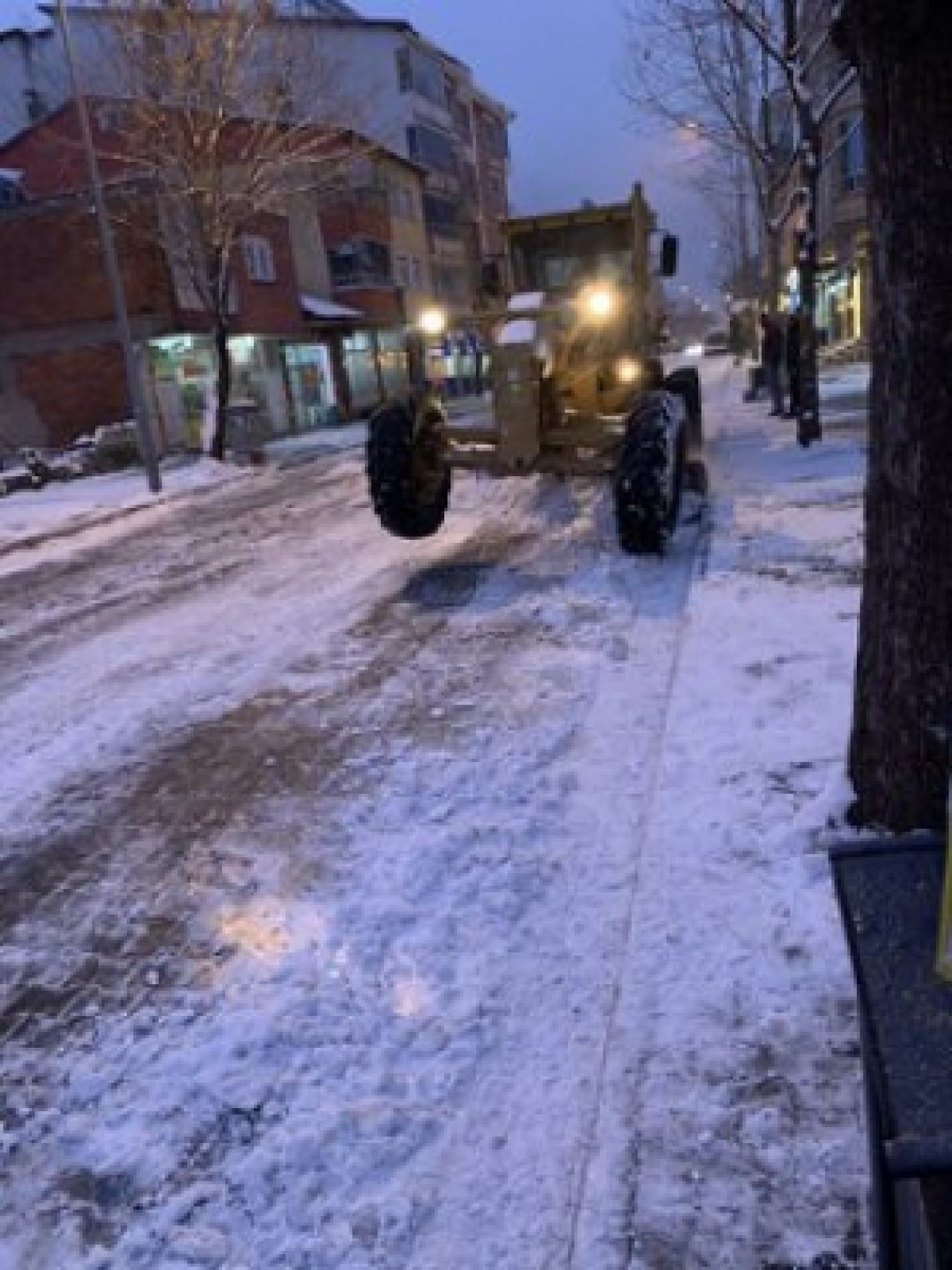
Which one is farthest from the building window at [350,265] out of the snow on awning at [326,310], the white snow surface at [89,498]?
the white snow surface at [89,498]

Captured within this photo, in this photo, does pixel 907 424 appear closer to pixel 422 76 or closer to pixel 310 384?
pixel 310 384

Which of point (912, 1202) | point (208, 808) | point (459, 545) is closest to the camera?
point (912, 1202)

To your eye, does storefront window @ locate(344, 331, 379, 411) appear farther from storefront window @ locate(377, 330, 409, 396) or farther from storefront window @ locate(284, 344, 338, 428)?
storefront window @ locate(284, 344, 338, 428)

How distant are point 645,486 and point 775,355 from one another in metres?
12.4

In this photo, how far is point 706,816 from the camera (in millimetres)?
4141

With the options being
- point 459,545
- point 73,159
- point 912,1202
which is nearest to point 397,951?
point 912,1202

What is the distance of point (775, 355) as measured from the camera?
1914cm

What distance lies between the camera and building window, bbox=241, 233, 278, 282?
30.0 meters

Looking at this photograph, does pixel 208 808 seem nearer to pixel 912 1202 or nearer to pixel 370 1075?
pixel 370 1075

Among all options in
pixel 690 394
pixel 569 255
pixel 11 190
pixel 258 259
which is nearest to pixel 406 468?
pixel 569 255

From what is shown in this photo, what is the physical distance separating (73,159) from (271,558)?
2108 cm

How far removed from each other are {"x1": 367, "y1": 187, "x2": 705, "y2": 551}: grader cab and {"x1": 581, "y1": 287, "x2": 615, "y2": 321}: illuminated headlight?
0.02 meters

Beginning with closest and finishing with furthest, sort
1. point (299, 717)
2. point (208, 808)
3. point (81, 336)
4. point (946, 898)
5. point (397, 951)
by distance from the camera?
1. point (946, 898)
2. point (397, 951)
3. point (208, 808)
4. point (299, 717)
5. point (81, 336)

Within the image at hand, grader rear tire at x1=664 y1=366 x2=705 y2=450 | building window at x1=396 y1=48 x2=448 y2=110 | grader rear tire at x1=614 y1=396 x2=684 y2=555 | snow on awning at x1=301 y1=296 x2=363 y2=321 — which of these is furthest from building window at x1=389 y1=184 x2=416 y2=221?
grader rear tire at x1=614 y1=396 x2=684 y2=555
